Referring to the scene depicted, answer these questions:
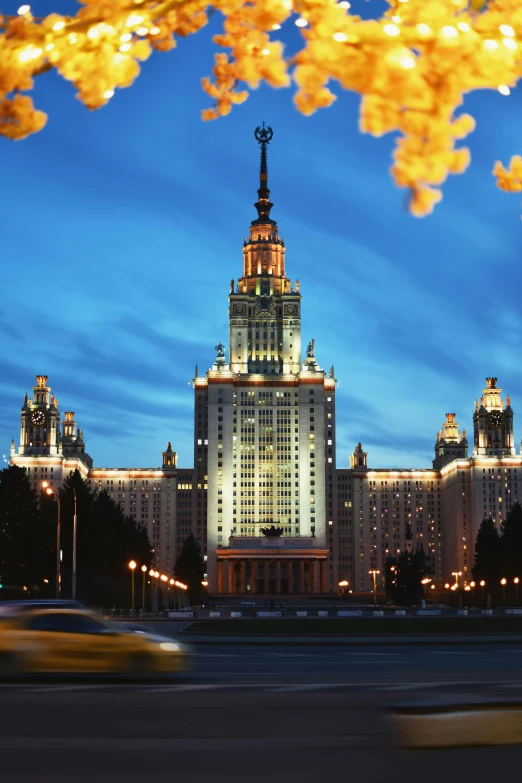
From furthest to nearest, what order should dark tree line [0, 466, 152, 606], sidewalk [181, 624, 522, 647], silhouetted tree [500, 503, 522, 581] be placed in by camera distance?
silhouetted tree [500, 503, 522, 581]
dark tree line [0, 466, 152, 606]
sidewalk [181, 624, 522, 647]

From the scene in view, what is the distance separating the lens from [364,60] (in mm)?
6512

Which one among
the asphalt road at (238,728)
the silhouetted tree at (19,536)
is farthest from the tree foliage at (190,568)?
the asphalt road at (238,728)

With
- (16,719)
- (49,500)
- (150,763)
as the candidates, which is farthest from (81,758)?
(49,500)

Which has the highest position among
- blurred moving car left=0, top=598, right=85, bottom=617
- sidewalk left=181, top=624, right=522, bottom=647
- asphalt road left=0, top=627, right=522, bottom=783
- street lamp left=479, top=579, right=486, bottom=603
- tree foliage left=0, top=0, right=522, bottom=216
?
tree foliage left=0, top=0, right=522, bottom=216

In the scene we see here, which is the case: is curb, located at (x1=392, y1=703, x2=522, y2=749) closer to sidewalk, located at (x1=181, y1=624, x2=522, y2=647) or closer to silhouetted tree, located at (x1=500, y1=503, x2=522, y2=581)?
sidewalk, located at (x1=181, y1=624, x2=522, y2=647)

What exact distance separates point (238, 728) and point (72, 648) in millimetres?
8764

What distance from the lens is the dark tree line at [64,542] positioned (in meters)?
85.2

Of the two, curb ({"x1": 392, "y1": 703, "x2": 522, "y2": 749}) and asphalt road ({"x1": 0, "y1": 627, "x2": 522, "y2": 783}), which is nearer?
asphalt road ({"x1": 0, "y1": 627, "x2": 522, "y2": 783})

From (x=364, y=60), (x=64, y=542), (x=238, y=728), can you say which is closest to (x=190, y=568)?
(x=64, y=542)

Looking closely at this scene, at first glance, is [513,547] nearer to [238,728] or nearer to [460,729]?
[238,728]

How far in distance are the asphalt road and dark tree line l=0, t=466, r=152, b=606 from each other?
200ft

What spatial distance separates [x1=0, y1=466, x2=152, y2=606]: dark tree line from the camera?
3356 inches

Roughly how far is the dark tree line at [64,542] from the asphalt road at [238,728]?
60.8 metres

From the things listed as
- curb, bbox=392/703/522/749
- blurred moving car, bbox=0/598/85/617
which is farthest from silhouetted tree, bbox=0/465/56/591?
curb, bbox=392/703/522/749
